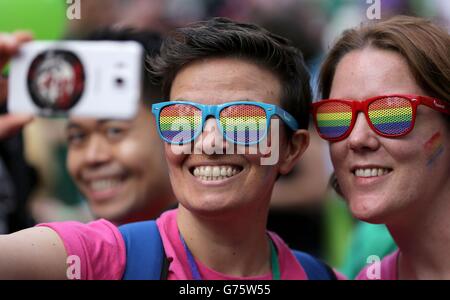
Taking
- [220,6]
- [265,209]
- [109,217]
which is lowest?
[109,217]

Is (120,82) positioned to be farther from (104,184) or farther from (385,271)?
(385,271)

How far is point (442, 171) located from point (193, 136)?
906 mm

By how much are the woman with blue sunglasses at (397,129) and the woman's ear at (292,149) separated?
0.08 metres

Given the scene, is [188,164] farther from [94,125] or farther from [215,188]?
[94,125]

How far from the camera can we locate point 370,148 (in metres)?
2.42

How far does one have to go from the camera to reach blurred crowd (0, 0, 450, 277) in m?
3.92

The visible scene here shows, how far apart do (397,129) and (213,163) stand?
629 millimetres

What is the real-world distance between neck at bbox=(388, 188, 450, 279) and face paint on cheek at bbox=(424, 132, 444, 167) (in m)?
0.16

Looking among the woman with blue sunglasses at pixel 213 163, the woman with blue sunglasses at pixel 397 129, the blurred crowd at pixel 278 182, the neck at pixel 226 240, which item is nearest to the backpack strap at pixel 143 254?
the woman with blue sunglasses at pixel 213 163

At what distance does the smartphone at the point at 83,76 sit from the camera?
11.7 feet

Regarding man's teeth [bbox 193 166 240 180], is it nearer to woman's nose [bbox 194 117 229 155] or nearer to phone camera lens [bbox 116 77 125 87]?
woman's nose [bbox 194 117 229 155]
